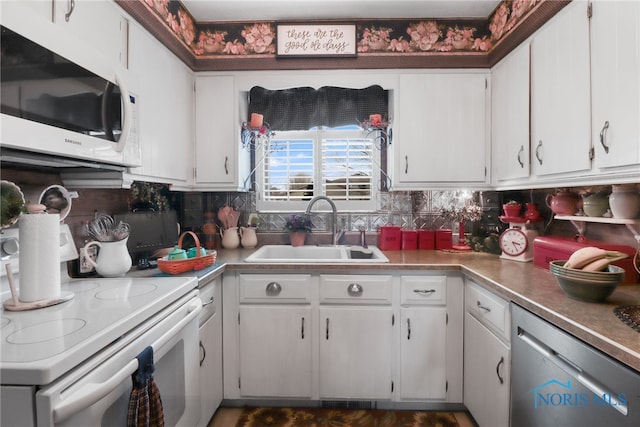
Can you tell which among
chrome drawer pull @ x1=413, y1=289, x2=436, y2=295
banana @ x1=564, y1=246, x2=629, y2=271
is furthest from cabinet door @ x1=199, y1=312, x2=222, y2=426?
banana @ x1=564, y1=246, x2=629, y2=271

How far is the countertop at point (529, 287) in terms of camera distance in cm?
85

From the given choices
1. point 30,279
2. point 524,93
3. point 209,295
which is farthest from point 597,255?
point 30,279

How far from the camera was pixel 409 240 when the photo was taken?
7.49 feet

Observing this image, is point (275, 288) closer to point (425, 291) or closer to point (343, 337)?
point (343, 337)

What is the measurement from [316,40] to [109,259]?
71.0 inches

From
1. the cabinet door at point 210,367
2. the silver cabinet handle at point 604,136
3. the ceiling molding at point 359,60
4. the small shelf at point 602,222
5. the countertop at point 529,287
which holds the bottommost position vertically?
the cabinet door at point 210,367

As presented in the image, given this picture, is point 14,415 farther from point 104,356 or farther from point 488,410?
point 488,410

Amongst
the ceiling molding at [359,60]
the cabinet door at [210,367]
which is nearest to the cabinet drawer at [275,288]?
the cabinet door at [210,367]

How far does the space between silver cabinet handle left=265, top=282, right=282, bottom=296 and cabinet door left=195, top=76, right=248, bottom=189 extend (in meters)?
0.78

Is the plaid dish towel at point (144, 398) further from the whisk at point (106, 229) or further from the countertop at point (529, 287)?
the whisk at point (106, 229)

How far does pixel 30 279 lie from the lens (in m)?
1.02

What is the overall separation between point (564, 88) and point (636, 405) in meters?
1.30

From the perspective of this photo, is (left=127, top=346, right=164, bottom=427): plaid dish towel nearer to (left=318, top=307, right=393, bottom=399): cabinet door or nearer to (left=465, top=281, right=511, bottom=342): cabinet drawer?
(left=318, top=307, right=393, bottom=399): cabinet door

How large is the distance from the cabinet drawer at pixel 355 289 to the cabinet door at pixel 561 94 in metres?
1.03
